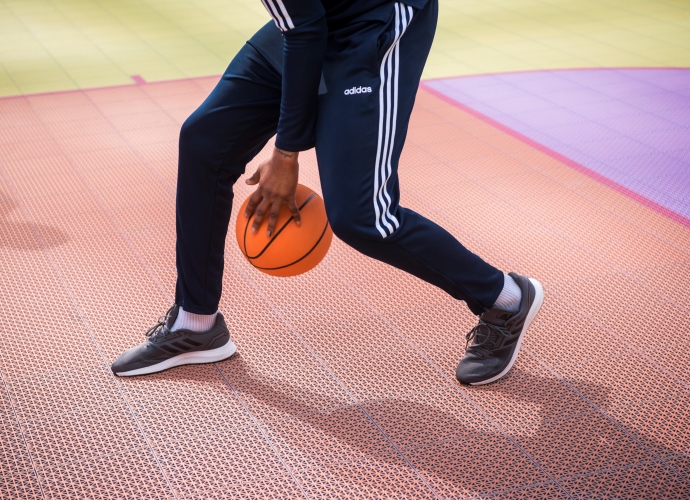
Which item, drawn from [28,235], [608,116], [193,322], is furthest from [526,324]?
[608,116]

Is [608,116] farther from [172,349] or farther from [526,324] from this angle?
[172,349]

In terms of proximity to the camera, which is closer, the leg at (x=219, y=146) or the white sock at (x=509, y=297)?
the leg at (x=219, y=146)

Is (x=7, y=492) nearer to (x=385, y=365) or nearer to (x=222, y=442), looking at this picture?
(x=222, y=442)

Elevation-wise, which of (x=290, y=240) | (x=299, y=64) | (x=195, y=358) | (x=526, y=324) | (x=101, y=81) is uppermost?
(x=299, y=64)

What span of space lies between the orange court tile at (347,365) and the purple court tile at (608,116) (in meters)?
0.40

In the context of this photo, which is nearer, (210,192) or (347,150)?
(347,150)

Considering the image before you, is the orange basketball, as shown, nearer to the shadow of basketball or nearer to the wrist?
the wrist

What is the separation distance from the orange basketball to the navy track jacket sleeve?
A: 25 cm

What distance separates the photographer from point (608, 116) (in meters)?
4.56

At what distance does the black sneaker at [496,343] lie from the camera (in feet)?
6.98

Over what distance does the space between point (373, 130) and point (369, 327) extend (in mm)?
847

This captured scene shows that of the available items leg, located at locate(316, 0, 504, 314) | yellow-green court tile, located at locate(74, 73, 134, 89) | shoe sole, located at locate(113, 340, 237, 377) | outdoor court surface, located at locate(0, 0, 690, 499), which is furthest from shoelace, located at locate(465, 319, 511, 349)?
yellow-green court tile, located at locate(74, 73, 134, 89)

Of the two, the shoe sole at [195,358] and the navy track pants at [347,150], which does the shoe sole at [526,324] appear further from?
the shoe sole at [195,358]

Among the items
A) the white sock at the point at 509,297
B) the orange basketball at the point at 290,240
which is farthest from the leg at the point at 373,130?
the white sock at the point at 509,297
